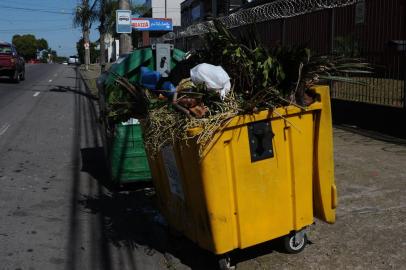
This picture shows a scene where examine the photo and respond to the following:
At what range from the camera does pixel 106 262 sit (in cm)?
447

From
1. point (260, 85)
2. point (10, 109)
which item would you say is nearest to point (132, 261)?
point (260, 85)

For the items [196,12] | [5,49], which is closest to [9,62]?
[5,49]

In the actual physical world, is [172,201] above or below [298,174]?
below

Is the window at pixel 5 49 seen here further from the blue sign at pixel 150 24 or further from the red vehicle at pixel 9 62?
the blue sign at pixel 150 24

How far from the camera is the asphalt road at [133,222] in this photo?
4.38 meters

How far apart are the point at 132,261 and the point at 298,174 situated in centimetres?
161

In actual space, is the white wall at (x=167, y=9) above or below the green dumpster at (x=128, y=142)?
above

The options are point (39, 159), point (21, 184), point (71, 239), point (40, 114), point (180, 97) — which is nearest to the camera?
point (180, 97)

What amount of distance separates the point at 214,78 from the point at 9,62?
23.3m

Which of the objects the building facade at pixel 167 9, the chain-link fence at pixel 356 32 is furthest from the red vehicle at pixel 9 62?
the building facade at pixel 167 9

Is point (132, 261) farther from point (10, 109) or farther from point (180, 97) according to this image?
point (10, 109)

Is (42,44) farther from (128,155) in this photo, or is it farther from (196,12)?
(128,155)

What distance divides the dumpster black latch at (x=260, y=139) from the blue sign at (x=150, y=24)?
56.6 feet

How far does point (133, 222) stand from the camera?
5.52m
